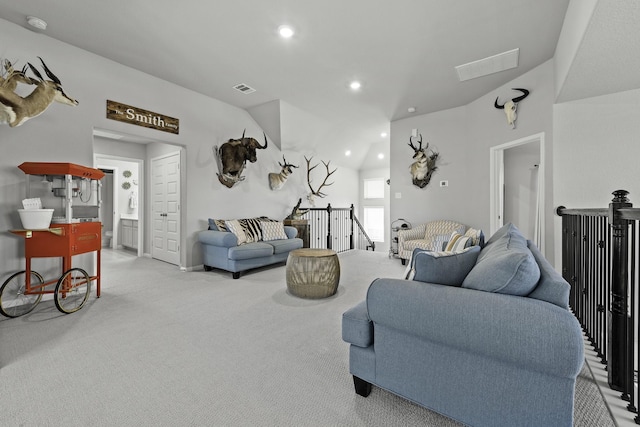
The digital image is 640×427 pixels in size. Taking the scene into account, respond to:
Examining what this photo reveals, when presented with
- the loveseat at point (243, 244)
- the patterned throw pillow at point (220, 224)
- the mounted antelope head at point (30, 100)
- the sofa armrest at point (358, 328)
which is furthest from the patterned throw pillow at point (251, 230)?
the sofa armrest at point (358, 328)

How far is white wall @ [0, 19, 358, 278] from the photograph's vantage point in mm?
2928

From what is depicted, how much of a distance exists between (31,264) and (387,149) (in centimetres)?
777

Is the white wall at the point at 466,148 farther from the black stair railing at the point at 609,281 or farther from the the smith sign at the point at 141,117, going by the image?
the the smith sign at the point at 141,117

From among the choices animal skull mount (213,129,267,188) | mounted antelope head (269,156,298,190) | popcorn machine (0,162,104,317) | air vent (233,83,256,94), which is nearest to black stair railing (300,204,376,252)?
mounted antelope head (269,156,298,190)

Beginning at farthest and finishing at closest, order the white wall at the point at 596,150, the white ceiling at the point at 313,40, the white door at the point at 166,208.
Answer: the white door at the point at 166,208, the white wall at the point at 596,150, the white ceiling at the point at 313,40

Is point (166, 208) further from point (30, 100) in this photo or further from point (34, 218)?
point (30, 100)

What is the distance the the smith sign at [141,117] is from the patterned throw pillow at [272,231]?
6.68 feet

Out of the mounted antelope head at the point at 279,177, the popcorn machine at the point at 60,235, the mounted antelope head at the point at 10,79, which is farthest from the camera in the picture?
the mounted antelope head at the point at 279,177

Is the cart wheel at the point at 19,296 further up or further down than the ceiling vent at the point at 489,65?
further down

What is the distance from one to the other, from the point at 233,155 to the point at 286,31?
8.17 ft

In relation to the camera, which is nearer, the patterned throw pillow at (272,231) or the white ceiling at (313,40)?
the white ceiling at (313,40)

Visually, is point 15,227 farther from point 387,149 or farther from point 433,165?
point 387,149

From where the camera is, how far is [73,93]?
332 cm

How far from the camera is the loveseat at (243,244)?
13.7 feet
